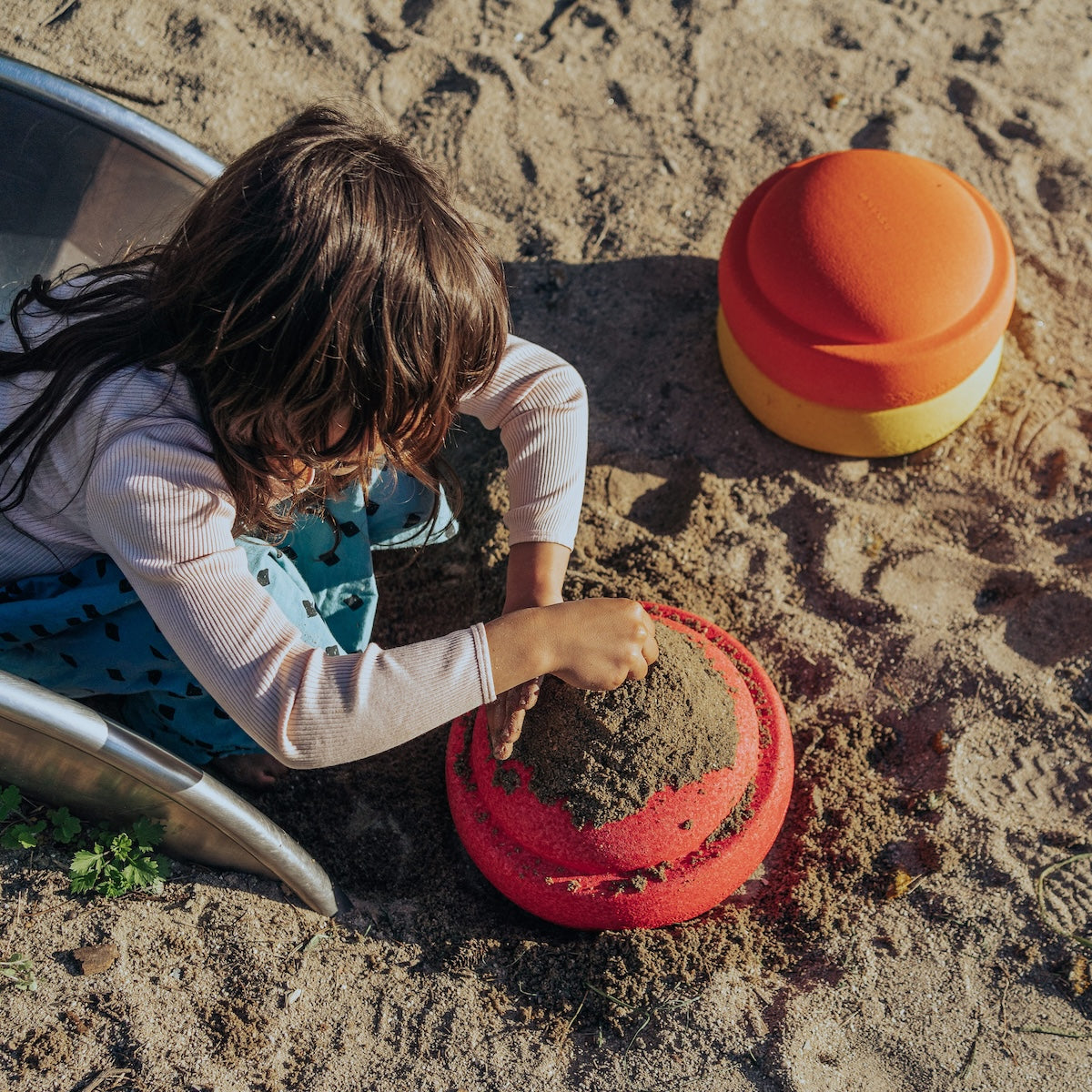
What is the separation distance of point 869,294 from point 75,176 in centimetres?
165

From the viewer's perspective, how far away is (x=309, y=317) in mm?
1271

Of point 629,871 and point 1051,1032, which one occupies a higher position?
point 629,871

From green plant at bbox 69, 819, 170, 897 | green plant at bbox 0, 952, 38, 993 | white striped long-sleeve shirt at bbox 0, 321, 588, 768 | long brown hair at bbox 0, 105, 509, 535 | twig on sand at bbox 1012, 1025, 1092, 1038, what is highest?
long brown hair at bbox 0, 105, 509, 535

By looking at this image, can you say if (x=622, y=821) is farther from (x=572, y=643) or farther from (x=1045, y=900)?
(x=1045, y=900)

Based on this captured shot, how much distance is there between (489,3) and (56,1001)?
2917 mm

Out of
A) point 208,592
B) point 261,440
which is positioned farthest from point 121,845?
point 261,440

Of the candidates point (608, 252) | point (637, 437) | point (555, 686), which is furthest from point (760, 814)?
point (608, 252)

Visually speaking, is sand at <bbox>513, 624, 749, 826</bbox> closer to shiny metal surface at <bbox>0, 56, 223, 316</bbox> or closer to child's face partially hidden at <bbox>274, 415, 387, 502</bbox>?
child's face partially hidden at <bbox>274, 415, 387, 502</bbox>

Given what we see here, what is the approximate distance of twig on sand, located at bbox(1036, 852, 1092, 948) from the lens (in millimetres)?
1821

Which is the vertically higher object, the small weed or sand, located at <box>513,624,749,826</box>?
sand, located at <box>513,624,749,826</box>

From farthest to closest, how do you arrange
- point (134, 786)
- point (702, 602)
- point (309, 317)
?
point (702, 602) < point (134, 786) < point (309, 317)

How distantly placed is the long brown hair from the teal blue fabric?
0.26m

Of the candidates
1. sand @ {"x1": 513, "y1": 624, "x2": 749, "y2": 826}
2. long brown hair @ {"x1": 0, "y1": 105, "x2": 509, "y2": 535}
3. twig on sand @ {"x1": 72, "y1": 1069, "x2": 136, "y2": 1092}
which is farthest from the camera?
sand @ {"x1": 513, "y1": 624, "x2": 749, "y2": 826}

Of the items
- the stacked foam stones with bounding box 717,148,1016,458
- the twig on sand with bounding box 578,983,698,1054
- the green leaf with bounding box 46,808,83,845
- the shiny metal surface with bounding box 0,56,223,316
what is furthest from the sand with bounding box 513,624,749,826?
the shiny metal surface with bounding box 0,56,223,316
